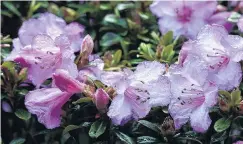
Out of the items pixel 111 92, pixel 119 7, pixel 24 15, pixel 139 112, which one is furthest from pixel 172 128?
pixel 24 15

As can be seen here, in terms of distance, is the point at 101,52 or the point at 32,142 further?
the point at 101,52

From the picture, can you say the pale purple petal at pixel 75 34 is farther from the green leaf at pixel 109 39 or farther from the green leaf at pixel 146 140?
the green leaf at pixel 146 140

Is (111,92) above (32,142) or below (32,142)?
above

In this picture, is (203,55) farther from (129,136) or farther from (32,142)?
(32,142)

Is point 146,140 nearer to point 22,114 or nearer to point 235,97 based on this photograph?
point 235,97

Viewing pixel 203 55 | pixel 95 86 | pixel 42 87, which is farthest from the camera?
pixel 42 87

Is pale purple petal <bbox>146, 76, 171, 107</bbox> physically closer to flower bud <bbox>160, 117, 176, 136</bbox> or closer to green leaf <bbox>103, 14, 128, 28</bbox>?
flower bud <bbox>160, 117, 176, 136</bbox>
